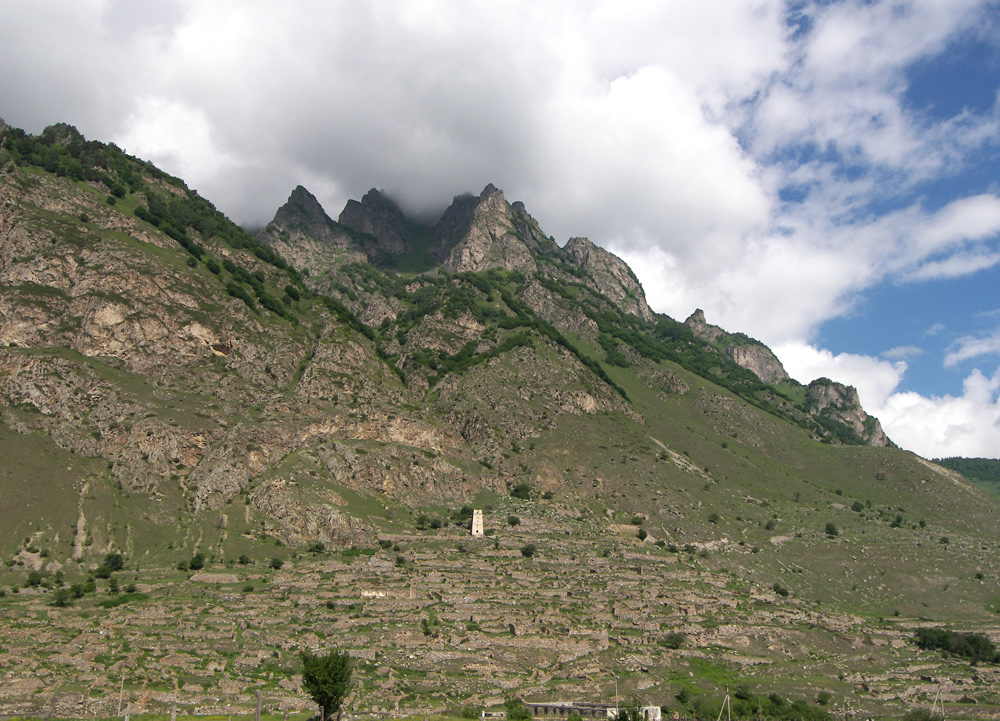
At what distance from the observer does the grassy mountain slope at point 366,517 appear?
3370 inches

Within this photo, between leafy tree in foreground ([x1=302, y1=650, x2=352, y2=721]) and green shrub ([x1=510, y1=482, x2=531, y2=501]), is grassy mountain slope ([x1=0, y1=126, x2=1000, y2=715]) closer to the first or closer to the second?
green shrub ([x1=510, y1=482, x2=531, y2=501])

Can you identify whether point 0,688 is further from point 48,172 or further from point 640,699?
point 48,172

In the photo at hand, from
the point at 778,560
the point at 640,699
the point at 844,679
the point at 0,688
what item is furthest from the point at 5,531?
the point at 778,560

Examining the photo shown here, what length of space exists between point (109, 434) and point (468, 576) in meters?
66.9

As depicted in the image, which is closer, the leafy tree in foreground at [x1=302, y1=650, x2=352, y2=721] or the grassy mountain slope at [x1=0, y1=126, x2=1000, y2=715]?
the leafy tree in foreground at [x1=302, y1=650, x2=352, y2=721]

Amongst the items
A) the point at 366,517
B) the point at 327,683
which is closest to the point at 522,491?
the point at 366,517

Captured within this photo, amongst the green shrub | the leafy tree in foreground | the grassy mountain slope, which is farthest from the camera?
the green shrub

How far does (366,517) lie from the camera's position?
12581cm

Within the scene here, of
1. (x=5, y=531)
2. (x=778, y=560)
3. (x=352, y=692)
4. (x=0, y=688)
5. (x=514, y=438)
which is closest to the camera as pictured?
(x=0, y=688)

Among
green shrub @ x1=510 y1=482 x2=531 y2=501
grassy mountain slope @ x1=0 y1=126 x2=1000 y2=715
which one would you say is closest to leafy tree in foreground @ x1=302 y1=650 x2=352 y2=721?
grassy mountain slope @ x1=0 y1=126 x2=1000 y2=715

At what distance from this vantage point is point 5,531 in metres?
102

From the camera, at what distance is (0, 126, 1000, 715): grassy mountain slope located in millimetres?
85594

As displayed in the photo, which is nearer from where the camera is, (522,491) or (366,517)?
(366,517)

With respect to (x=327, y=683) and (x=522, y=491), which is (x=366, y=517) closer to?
(x=522, y=491)
